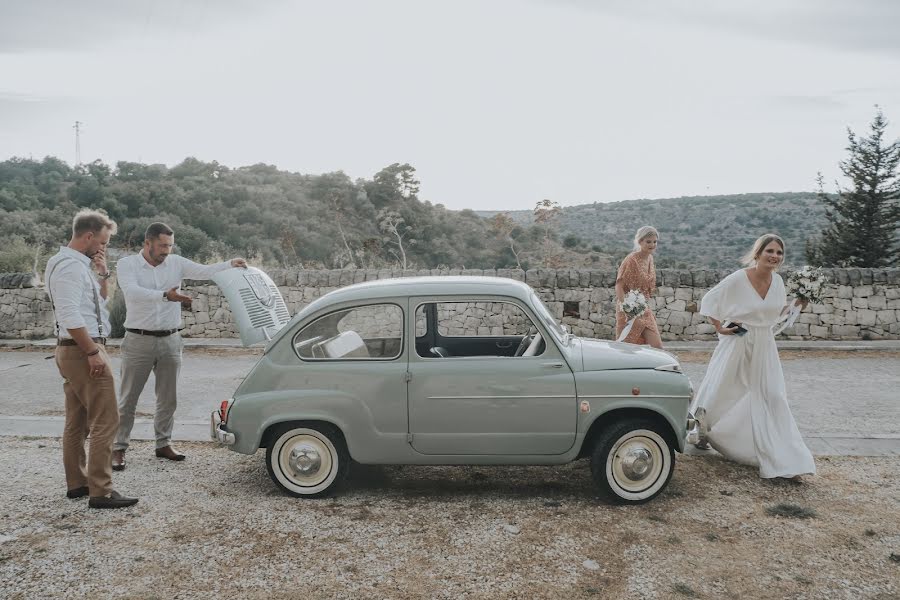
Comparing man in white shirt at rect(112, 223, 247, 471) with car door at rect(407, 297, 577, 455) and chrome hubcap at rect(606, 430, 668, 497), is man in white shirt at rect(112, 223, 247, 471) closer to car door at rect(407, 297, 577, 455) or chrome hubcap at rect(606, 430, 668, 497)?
car door at rect(407, 297, 577, 455)

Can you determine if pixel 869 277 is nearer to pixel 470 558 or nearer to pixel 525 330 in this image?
pixel 525 330

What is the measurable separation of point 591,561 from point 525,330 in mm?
2025

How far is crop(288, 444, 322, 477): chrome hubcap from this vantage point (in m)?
5.25

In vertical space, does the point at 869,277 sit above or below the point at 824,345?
above

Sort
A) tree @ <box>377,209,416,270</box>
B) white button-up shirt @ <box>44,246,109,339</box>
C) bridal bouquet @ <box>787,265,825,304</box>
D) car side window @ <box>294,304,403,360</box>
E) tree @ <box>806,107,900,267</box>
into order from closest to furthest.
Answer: white button-up shirt @ <box>44,246,109,339</box> < car side window @ <box>294,304,403,360</box> < bridal bouquet @ <box>787,265,825,304</box> < tree @ <box>806,107,900,267</box> < tree @ <box>377,209,416,270</box>

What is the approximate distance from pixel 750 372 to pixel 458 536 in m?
3.08

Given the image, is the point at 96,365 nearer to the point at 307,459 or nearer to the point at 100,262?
the point at 100,262

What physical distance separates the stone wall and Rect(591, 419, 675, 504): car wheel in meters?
8.09

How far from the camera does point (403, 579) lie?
396cm

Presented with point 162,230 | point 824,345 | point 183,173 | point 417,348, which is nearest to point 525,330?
point 417,348

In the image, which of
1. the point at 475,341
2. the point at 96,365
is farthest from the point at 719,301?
the point at 96,365

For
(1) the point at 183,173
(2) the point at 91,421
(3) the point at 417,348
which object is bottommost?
(2) the point at 91,421

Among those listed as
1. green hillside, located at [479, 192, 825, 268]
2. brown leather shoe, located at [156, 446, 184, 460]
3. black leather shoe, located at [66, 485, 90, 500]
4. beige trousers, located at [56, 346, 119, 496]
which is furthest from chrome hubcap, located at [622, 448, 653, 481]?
green hillside, located at [479, 192, 825, 268]

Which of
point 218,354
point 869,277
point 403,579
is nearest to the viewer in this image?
point 403,579
